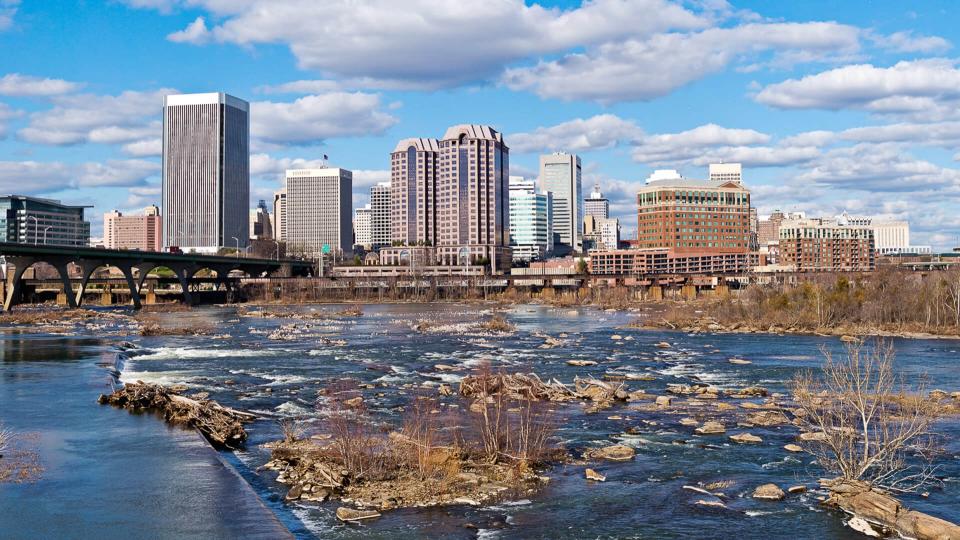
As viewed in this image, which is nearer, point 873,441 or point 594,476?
point 594,476

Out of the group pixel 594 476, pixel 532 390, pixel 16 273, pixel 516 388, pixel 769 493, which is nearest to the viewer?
pixel 769 493

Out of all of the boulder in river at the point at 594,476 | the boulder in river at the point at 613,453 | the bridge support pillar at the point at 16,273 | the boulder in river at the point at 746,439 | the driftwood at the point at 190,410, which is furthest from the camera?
the bridge support pillar at the point at 16,273

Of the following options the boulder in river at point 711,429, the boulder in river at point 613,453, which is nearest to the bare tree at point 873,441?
the boulder in river at point 711,429

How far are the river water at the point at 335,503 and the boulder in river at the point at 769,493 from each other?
16.1 inches

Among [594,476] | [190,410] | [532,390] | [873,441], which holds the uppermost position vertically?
[190,410]

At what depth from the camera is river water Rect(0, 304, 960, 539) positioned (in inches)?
985

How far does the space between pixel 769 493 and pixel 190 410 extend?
25728mm

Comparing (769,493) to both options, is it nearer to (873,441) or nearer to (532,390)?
(873,441)

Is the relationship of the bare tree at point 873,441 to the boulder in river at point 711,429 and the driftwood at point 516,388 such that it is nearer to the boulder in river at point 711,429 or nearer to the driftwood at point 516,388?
the boulder in river at point 711,429

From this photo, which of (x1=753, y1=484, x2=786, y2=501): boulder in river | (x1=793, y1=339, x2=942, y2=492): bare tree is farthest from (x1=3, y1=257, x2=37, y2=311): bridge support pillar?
(x1=753, y1=484, x2=786, y2=501): boulder in river

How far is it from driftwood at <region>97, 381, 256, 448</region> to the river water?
0.90m

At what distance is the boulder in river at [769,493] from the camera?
28.6 m

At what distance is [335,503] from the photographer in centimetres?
2764

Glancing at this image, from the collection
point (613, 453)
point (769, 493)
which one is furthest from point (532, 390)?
point (769, 493)
